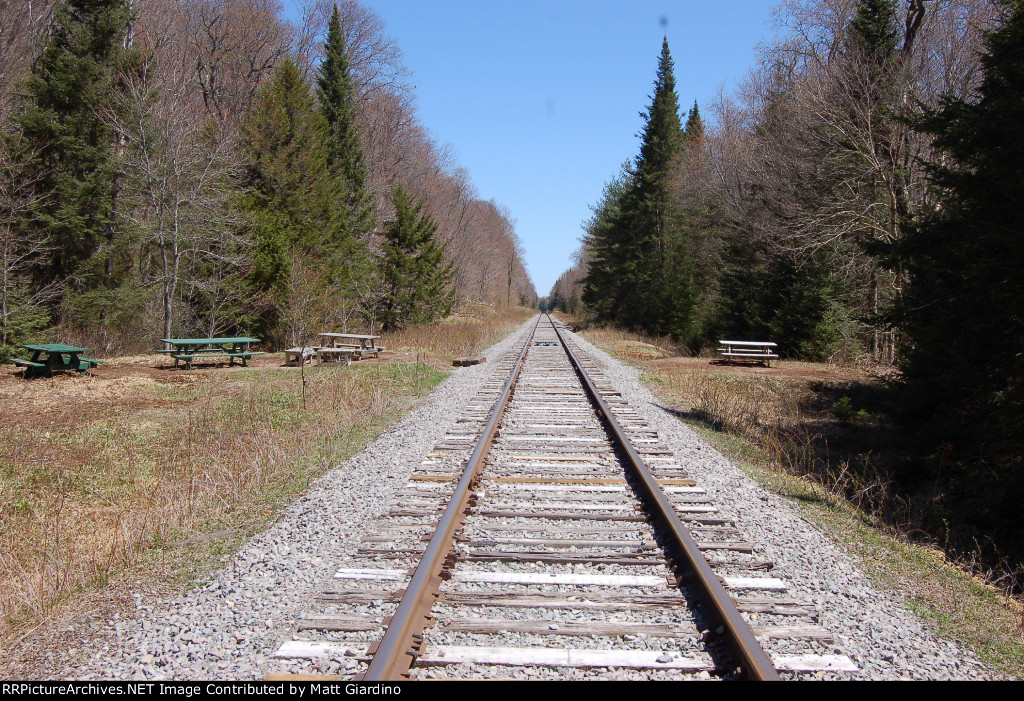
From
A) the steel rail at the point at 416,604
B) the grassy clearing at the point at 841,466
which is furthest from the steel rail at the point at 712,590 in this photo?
the steel rail at the point at 416,604

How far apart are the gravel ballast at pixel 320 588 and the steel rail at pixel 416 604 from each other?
0.58 meters

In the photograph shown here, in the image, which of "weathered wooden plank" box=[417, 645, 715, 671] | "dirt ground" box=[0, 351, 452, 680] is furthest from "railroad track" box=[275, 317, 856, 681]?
"dirt ground" box=[0, 351, 452, 680]

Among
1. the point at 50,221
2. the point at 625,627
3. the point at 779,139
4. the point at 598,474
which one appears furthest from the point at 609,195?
the point at 625,627

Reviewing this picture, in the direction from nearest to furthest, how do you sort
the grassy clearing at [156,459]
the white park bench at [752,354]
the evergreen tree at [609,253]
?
the grassy clearing at [156,459]
the white park bench at [752,354]
the evergreen tree at [609,253]

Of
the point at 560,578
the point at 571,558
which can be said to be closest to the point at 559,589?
the point at 560,578

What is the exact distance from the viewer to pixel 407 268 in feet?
108

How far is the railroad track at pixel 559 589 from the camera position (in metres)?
3.36

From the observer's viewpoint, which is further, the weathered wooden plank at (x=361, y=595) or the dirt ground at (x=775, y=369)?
the dirt ground at (x=775, y=369)

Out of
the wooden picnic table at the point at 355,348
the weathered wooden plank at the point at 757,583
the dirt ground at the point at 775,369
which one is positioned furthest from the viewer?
the wooden picnic table at the point at 355,348

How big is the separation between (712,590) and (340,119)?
116ft

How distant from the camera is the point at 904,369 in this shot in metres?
10.1

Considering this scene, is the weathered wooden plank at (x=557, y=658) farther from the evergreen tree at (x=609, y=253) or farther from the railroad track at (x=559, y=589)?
the evergreen tree at (x=609, y=253)

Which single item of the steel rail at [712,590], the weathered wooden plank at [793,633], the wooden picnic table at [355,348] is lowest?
the weathered wooden plank at [793,633]

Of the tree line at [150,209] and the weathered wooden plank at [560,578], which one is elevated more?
the tree line at [150,209]
